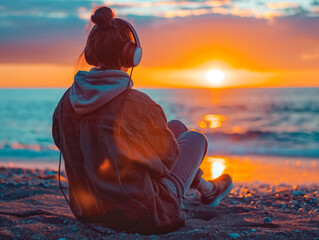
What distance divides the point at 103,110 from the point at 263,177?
5.39 meters

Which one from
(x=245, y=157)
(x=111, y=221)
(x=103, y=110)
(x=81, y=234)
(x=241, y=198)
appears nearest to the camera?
(x=103, y=110)

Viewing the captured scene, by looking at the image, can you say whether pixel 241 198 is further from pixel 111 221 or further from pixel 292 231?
pixel 111 221

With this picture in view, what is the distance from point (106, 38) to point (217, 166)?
6.67 meters

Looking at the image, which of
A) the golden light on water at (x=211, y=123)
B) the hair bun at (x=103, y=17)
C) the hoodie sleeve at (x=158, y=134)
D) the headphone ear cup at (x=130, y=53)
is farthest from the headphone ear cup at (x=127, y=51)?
the golden light on water at (x=211, y=123)

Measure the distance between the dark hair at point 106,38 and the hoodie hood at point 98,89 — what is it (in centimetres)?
12

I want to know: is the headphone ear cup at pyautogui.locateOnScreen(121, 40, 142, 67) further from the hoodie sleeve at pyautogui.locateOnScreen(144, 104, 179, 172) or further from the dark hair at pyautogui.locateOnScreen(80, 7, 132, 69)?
the hoodie sleeve at pyautogui.locateOnScreen(144, 104, 179, 172)

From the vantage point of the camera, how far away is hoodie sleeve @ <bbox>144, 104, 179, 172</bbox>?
7.60ft

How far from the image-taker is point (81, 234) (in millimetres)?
2871

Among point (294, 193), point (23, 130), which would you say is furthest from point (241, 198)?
point (23, 130)

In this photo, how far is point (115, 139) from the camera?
2.30 meters

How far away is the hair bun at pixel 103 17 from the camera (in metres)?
A: 2.24

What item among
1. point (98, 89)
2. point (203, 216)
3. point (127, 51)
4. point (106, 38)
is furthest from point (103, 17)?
point (203, 216)

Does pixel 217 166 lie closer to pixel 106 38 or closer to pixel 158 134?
pixel 158 134

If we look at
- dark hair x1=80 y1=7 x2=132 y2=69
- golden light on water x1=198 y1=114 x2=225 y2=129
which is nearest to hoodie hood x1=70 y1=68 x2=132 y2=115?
dark hair x1=80 y1=7 x2=132 y2=69
